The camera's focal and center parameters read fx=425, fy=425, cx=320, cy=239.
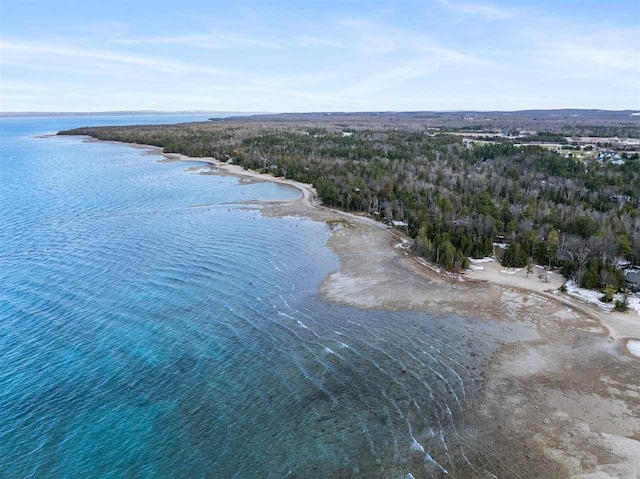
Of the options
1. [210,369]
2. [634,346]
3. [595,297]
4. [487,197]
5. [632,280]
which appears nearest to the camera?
[210,369]

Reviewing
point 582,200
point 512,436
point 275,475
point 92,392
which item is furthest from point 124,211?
point 582,200

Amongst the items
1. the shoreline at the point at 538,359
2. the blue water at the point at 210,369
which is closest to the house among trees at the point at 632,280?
the shoreline at the point at 538,359

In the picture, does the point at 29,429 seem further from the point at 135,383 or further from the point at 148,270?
the point at 148,270

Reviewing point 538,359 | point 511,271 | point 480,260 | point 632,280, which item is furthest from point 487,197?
point 538,359

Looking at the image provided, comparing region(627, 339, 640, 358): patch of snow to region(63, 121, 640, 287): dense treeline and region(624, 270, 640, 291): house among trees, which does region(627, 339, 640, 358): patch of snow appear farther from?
region(624, 270, 640, 291): house among trees

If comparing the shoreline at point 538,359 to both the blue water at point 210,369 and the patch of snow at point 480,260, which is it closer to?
the blue water at point 210,369

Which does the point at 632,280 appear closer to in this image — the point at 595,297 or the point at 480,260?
the point at 595,297

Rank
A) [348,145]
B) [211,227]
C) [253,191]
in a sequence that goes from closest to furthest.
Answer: [211,227] → [253,191] → [348,145]
